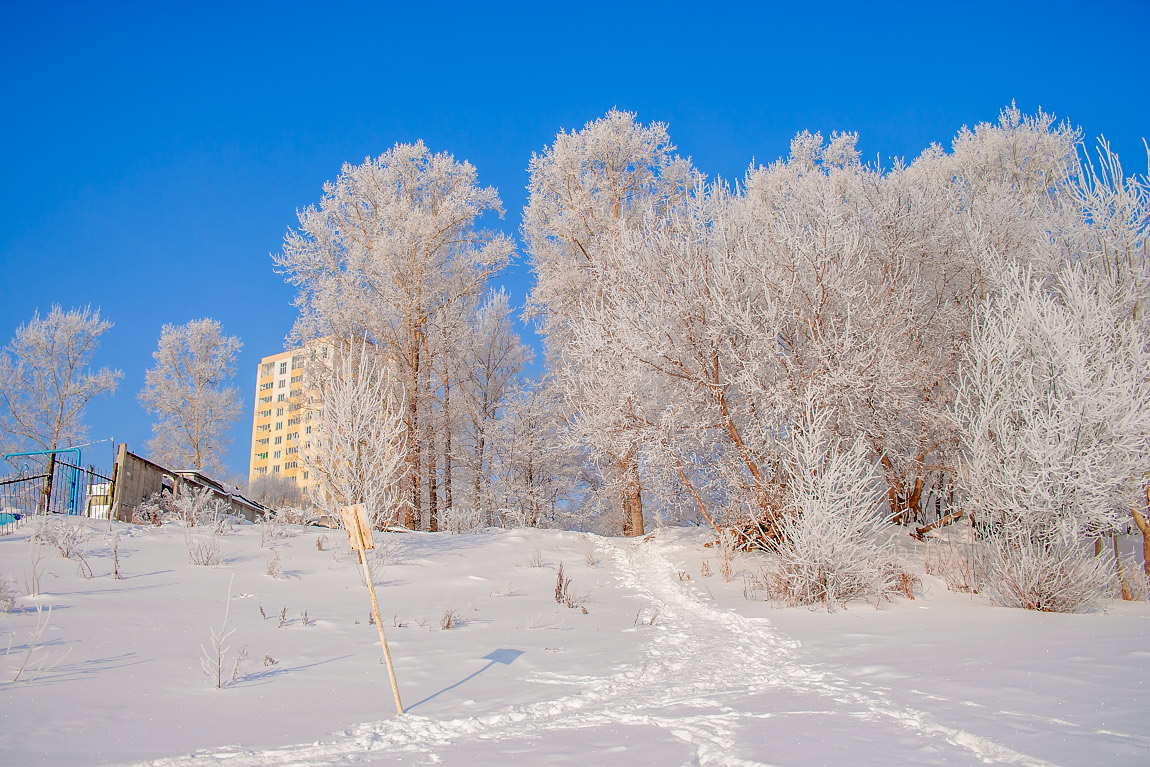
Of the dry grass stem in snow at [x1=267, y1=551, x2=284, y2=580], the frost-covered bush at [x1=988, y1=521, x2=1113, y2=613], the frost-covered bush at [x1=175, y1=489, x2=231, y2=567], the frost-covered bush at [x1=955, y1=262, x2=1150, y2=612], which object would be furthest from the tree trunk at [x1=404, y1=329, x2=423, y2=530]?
the frost-covered bush at [x1=988, y1=521, x2=1113, y2=613]

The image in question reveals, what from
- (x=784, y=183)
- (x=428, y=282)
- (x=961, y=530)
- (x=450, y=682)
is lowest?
(x=450, y=682)

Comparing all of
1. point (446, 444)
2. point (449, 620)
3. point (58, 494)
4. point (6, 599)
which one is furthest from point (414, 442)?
point (6, 599)

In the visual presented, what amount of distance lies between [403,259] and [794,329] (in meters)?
11.6

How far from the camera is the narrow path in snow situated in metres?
3.29

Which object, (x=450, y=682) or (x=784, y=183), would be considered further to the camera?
(x=784, y=183)

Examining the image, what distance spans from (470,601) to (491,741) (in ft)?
15.6

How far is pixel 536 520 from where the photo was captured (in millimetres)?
20719

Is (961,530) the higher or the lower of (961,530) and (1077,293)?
the lower

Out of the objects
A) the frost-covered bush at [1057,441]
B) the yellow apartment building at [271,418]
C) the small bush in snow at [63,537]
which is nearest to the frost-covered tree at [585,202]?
the frost-covered bush at [1057,441]

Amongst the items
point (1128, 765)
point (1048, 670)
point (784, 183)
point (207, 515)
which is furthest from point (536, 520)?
point (1128, 765)

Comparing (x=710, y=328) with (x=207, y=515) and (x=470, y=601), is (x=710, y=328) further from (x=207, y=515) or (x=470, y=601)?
(x=207, y=515)

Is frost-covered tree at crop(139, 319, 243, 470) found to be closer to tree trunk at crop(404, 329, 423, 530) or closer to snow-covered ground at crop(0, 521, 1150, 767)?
tree trunk at crop(404, 329, 423, 530)

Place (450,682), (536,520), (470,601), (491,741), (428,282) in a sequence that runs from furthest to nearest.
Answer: (536,520) → (428,282) → (470,601) → (450,682) → (491,741)

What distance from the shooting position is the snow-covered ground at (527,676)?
3.34 meters
